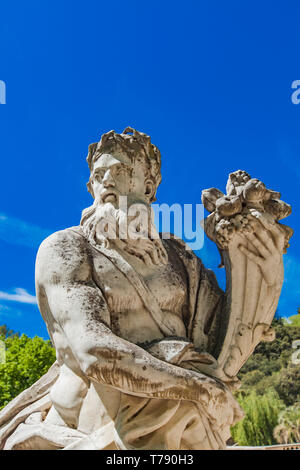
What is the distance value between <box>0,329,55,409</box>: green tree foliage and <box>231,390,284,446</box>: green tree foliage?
11.4m

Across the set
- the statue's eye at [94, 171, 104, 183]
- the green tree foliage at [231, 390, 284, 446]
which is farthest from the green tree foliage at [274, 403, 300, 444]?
the statue's eye at [94, 171, 104, 183]

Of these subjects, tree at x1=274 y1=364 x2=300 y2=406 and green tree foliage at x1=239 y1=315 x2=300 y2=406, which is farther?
green tree foliage at x1=239 y1=315 x2=300 y2=406

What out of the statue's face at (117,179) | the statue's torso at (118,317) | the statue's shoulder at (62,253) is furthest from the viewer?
the statue's face at (117,179)

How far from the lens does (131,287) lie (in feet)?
11.2

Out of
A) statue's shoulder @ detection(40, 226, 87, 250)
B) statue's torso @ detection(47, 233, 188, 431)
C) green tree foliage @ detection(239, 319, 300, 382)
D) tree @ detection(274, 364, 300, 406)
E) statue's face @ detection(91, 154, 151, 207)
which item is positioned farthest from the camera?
green tree foliage @ detection(239, 319, 300, 382)

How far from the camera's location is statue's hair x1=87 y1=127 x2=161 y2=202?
3811 millimetres

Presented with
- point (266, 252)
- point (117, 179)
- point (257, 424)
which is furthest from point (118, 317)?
point (257, 424)

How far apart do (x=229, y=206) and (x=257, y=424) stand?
73.6 feet

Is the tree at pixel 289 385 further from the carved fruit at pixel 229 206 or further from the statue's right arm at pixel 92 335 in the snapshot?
the statue's right arm at pixel 92 335

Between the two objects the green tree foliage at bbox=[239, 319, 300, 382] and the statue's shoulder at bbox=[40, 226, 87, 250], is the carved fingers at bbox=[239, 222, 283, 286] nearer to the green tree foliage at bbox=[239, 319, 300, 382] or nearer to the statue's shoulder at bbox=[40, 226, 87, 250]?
the statue's shoulder at bbox=[40, 226, 87, 250]

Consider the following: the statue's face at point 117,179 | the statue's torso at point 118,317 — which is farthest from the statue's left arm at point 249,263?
the statue's face at point 117,179

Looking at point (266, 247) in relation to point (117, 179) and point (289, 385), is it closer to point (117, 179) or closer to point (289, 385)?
point (117, 179)

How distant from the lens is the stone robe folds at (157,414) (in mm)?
3012

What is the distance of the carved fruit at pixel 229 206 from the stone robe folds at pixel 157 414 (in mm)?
510
